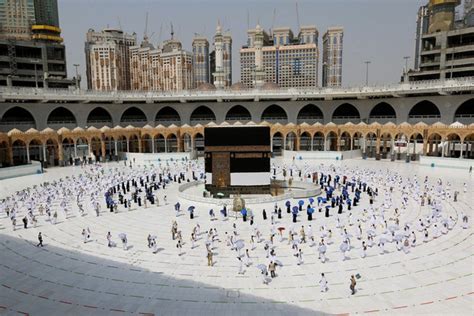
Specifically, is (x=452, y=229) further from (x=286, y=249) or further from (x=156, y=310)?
(x=156, y=310)

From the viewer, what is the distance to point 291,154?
43125 mm

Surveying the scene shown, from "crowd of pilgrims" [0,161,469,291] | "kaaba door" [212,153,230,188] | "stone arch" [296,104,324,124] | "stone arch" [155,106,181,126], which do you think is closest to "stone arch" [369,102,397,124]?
"stone arch" [296,104,324,124]

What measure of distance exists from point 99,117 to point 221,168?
112 feet

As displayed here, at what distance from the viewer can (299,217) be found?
19484mm

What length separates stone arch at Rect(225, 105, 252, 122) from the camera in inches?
2090

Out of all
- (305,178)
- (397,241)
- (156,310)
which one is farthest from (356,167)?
(156,310)

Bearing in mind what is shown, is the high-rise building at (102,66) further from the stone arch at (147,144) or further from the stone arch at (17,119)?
the stone arch at (17,119)

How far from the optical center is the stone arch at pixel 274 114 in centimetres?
5272

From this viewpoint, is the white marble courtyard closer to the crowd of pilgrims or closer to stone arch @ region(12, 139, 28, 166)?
the crowd of pilgrims

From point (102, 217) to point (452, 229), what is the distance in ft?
63.0

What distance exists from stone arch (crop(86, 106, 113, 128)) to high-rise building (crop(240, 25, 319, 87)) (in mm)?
89754

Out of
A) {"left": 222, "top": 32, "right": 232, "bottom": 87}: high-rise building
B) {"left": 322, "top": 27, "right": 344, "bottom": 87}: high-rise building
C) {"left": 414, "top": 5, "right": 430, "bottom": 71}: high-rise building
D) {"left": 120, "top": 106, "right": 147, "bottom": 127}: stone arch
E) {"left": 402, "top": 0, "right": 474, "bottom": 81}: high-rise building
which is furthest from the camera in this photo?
{"left": 222, "top": 32, "right": 232, "bottom": 87}: high-rise building

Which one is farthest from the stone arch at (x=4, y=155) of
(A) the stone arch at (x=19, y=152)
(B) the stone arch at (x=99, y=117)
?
(B) the stone arch at (x=99, y=117)

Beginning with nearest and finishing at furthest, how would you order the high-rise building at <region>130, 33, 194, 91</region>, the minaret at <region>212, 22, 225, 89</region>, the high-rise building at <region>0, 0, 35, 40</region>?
1. the high-rise building at <region>0, 0, 35, 40</region>
2. the minaret at <region>212, 22, 225, 89</region>
3. the high-rise building at <region>130, 33, 194, 91</region>
